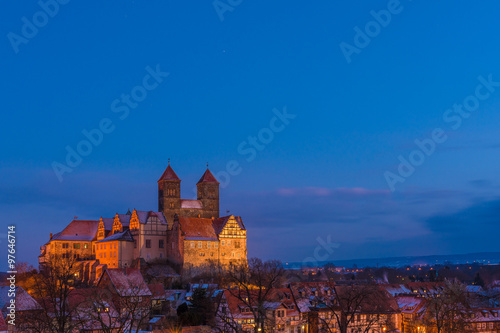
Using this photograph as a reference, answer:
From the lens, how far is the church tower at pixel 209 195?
125 m

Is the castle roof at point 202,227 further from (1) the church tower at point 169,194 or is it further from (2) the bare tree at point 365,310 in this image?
(2) the bare tree at point 365,310

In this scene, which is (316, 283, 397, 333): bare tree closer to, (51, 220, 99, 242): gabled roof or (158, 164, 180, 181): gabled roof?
(158, 164, 180, 181): gabled roof

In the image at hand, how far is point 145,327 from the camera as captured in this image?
69562 millimetres

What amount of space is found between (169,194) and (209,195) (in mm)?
8622

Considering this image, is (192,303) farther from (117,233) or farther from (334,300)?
(117,233)

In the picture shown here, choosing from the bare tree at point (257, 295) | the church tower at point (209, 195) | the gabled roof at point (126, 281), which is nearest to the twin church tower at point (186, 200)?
the church tower at point (209, 195)

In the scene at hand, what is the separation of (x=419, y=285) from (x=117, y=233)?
173 feet

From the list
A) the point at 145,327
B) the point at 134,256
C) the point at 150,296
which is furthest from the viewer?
the point at 134,256

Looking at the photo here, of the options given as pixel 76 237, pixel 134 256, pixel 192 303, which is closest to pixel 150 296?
pixel 192 303

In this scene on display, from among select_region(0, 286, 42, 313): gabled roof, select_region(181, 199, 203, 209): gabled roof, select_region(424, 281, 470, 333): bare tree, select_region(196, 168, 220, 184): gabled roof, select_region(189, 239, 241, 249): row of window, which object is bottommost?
select_region(424, 281, 470, 333): bare tree

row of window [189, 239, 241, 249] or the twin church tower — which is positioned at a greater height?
the twin church tower

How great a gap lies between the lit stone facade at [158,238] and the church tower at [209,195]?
11.0 ft

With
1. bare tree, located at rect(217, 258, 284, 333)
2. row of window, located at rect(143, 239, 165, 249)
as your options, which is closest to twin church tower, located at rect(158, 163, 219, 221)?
row of window, located at rect(143, 239, 165, 249)

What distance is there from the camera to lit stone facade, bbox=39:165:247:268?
10819 centimetres
